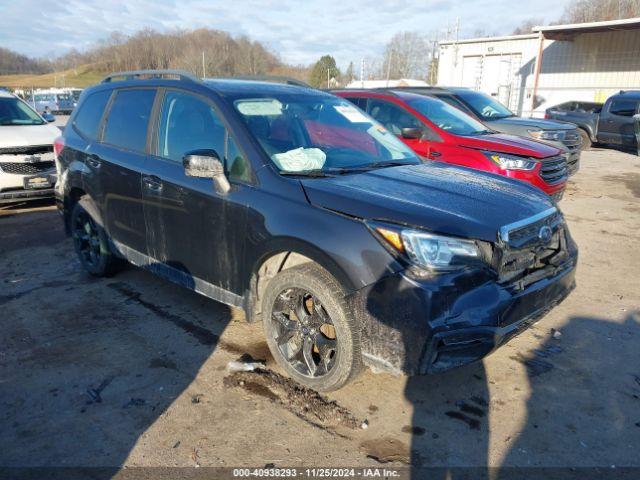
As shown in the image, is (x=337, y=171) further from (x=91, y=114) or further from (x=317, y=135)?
(x=91, y=114)

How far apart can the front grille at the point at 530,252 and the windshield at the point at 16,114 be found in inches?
→ 346

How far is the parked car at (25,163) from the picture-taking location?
25.3 ft

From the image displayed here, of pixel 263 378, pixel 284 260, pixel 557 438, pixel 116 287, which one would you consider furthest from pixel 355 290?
pixel 116 287

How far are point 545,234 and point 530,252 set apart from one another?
20 centimetres

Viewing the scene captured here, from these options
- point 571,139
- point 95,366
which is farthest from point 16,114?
point 571,139

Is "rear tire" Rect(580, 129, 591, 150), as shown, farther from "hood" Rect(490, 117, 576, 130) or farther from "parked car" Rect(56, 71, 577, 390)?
"parked car" Rect(56, 71, 577, 390)

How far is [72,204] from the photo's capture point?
530 centimetres

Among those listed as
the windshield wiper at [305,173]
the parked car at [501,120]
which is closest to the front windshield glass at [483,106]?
the parked car at [501,120]

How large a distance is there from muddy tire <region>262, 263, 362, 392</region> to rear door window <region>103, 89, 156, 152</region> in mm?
1879

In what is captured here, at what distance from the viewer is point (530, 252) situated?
120 inches

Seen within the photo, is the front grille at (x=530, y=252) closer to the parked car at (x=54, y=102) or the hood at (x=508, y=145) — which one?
the hood at (x=508, y=145)

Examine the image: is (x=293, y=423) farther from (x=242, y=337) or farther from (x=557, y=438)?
(x=557, y=438)

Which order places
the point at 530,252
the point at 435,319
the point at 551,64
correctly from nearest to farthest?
the point at 435,319, the point at 530,252, the point at 551,64

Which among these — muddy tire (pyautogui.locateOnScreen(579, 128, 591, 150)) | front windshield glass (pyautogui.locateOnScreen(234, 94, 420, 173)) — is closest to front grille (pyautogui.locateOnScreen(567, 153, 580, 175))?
front windshield glass (pyautogui.locateOnScreen(234, 94, 420, 173))
